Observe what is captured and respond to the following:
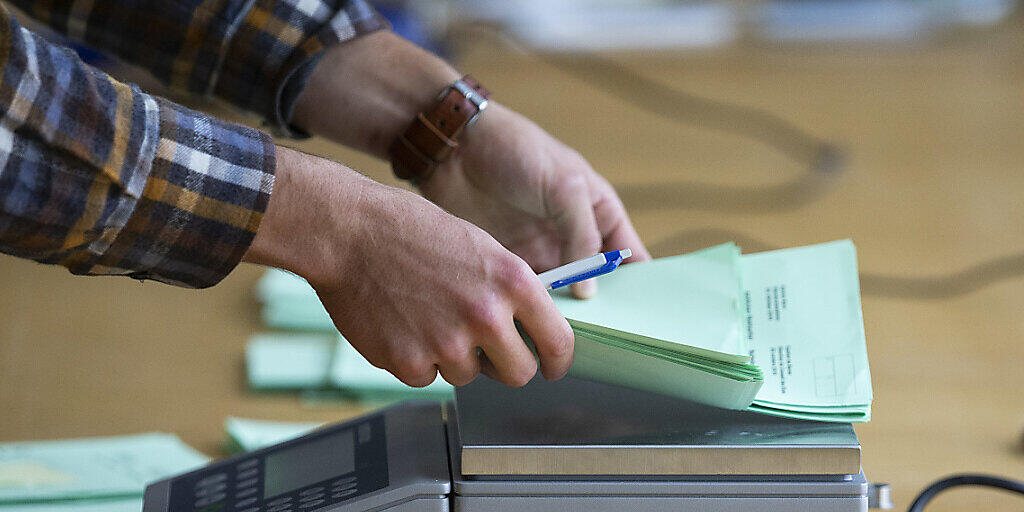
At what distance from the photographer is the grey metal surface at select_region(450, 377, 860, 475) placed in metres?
0.50

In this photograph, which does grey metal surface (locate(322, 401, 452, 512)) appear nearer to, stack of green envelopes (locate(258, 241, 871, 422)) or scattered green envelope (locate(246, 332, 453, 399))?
stack of green envelopes (locate(258, 241, 871, 422))

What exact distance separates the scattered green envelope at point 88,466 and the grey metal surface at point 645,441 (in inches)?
11.5

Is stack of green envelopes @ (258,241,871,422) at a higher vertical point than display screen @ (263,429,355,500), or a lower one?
higher

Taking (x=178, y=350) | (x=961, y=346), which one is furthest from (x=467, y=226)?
(x=961, y=346)

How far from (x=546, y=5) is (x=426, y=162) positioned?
5.68 ft

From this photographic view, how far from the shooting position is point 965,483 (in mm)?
662

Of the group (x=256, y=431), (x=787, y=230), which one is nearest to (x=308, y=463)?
(x=256, y=431)

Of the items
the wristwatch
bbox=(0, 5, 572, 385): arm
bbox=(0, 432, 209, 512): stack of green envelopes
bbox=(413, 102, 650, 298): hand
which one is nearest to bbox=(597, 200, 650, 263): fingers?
bbox=(413, 102, 650, 298): hand

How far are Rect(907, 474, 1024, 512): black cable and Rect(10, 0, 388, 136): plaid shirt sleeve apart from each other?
51 cm

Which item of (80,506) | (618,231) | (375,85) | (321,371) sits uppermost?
(375,85)

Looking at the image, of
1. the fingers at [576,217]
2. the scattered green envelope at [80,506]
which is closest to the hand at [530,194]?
the fingers at [576,217]

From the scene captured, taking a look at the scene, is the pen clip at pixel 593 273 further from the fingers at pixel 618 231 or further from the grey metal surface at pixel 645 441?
the fingers at pixel 618 231

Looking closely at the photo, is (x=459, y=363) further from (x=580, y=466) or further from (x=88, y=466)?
(x=88, y=466)

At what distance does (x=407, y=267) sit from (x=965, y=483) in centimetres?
41
